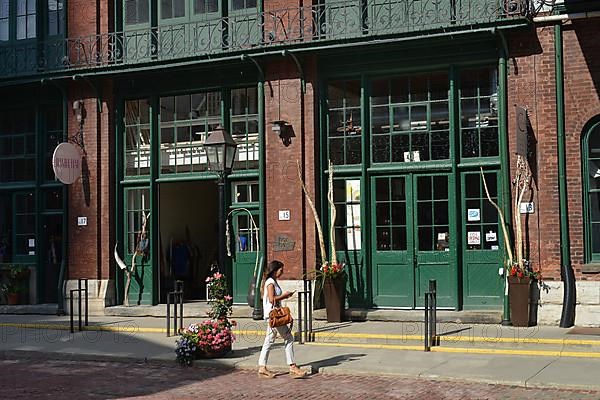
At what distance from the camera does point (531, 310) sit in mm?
15281

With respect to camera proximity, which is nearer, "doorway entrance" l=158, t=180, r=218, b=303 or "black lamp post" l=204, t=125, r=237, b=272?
"black lamp post" l=204, t=125, r=237, b=272

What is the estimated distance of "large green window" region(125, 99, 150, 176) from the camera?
1947cm

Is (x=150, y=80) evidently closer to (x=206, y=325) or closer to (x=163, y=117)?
(x=163, y=117)

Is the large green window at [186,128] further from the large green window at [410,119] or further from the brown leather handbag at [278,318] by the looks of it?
the brown leather handbag at [278,318]

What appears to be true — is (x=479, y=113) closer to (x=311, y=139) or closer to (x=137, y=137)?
(x=311, y=139)

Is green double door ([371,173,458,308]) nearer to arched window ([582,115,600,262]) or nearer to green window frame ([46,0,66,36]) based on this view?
arched window ([582,115,600,262])

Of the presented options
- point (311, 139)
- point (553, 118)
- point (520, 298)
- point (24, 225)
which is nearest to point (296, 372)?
point (520, 298)

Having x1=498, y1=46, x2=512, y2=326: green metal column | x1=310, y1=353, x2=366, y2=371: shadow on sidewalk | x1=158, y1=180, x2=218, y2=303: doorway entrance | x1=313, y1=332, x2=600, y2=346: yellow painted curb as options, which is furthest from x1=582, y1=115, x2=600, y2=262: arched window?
x1=158, y1=180, x2=218, y2=303: doorway entrance

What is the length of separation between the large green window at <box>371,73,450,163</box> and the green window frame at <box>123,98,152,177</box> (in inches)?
215

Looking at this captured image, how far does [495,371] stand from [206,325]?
15.4 feet

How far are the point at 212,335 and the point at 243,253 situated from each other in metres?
4.69

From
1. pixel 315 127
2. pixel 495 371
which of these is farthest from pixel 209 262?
pixel 495 371

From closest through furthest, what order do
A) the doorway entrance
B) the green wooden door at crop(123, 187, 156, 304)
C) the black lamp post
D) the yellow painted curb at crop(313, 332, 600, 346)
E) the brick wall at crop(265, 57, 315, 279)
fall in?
the yellow painted curb at crop(313, 332, 600, 346)
the black lamp post
the brick wall at crop(265, 57, 315, 279)
the green wooden door at crop(123, 187, 156, 304)
the doorway entrance

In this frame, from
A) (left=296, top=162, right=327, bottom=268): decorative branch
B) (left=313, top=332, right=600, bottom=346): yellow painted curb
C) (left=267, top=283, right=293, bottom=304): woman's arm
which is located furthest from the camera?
(left=296, top=162, right=327, bottom=268): decorative branch
